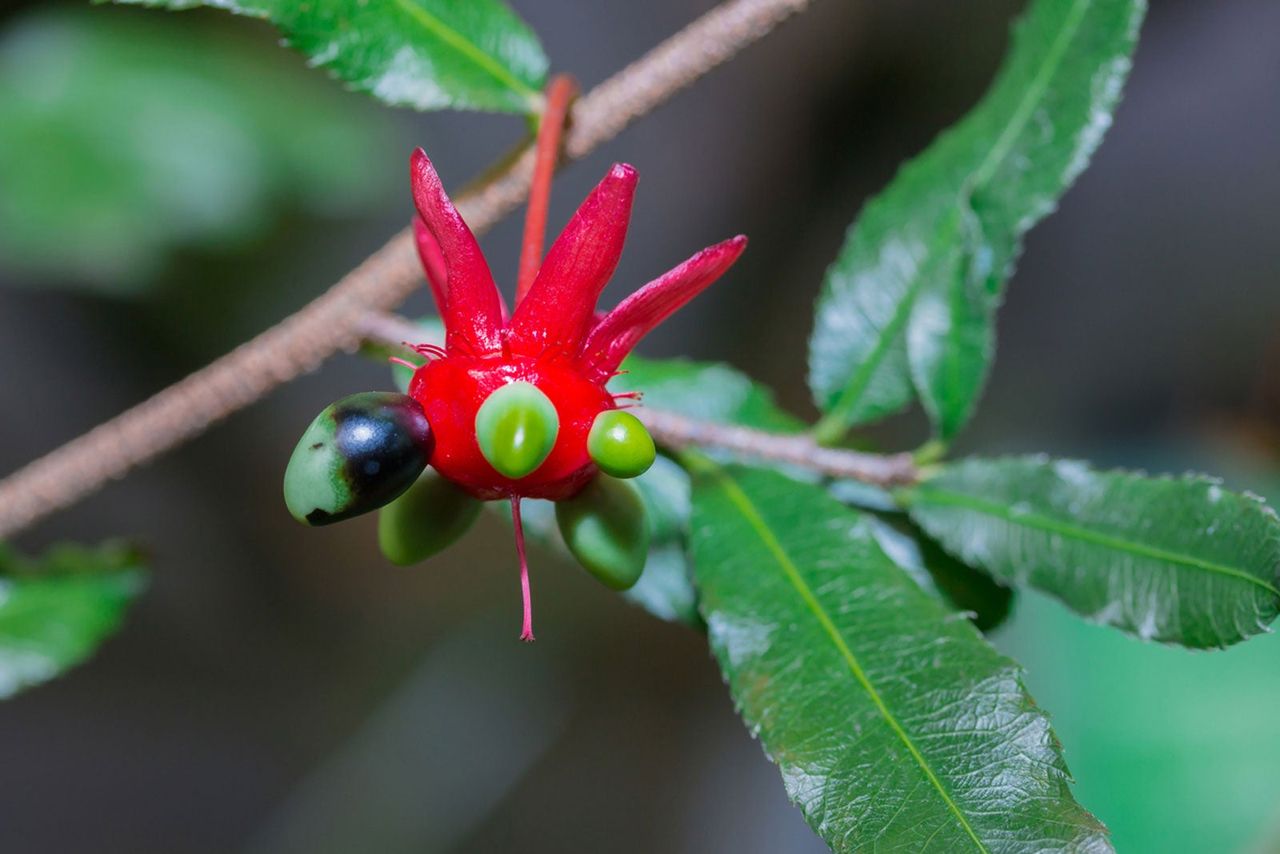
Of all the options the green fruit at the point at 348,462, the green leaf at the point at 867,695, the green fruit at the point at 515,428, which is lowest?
the green leaf at the point at 867,695

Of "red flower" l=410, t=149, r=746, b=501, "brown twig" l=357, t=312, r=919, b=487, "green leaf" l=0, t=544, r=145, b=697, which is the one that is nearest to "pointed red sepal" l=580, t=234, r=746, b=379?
"red flower" l=410, t=149, r=746, b=501

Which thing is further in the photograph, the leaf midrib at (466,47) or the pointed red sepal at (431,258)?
the leaf midrib at (466,47)

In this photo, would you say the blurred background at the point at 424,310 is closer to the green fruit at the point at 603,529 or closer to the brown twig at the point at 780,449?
the brown twig at the point at 780,449

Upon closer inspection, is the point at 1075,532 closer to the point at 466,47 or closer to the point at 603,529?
the point at 603,529

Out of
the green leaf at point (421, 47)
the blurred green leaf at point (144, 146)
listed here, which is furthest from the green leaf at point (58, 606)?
the blurred green leaf at point (144, 146)

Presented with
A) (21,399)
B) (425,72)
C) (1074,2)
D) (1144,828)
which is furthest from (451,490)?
(21,399)

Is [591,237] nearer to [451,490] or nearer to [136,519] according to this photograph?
[451,490]

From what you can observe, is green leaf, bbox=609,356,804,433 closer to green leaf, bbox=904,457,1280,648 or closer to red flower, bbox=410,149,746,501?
green leaf, bbox=904,457,1280,648
